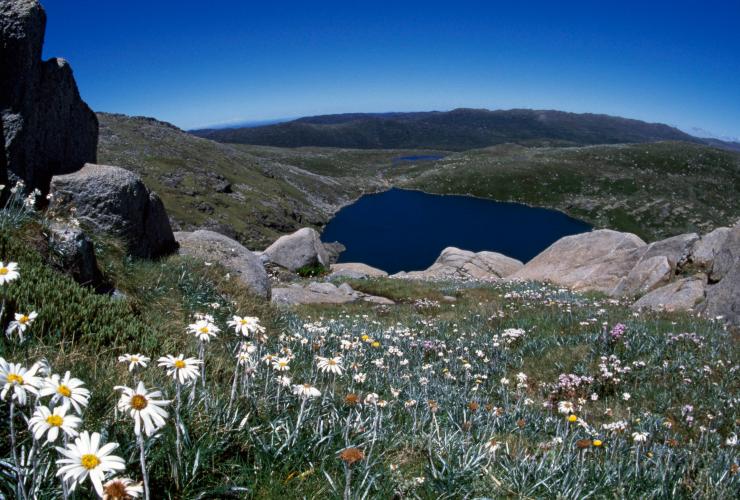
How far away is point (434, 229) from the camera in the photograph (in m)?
114

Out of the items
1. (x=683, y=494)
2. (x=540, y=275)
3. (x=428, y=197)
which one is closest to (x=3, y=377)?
(x=683, y=494)

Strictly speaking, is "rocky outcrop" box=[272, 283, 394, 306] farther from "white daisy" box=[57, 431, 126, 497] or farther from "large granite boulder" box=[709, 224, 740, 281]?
"white daisy" box=[57, 431, 126, 497]

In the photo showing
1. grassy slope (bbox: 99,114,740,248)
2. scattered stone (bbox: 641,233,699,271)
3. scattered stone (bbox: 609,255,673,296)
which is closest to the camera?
scattered stone (bbox: 609,255,673,296)

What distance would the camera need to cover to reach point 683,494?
414cm

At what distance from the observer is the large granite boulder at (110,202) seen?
11273 millimetres

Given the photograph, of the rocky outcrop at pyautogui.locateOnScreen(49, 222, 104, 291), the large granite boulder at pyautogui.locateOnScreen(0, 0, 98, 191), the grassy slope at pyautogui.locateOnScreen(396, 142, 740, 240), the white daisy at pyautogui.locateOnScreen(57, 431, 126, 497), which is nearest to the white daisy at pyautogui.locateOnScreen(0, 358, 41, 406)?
the white daisy at pyautogui.locateOnScreen(57, 431, 126, 497)

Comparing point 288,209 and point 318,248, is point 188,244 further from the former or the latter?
point 288,209

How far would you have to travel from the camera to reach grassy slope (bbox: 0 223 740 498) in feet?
11.3

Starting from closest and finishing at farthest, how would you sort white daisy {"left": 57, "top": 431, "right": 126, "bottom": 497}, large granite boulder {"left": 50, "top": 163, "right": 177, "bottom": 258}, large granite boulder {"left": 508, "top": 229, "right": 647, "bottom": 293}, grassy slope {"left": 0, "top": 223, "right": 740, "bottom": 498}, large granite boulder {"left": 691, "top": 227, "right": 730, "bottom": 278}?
1. white daisy {"left": 57, "top": 431, "right": 126, "bottom": 497}
2. grassy slope {"left": 0, "top": 223, "right": 740, "bottom": 498}
3. large granite boulder {"left": 50, "top": 163, "right": 177, "bottom": 258}
4. large granite boulder {"left": 691, "top": 227, "right": 730, "bottom": 278}
5. large granite boulder {"left": 508, "top": 229, "right": 647, "bottom": 293}

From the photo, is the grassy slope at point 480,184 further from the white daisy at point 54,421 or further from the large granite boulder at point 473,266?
the white daisy at point 54,421

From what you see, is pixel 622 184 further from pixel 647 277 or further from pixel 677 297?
pixel 677 297

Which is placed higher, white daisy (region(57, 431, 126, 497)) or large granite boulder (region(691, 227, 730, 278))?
white daisy (region(57, 431, 126, 497))

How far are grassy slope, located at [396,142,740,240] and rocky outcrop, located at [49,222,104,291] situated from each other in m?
126

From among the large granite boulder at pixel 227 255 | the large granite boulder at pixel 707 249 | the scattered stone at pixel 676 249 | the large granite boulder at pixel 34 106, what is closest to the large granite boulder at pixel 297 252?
the large granite boulder at pixel 227 255
